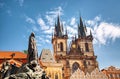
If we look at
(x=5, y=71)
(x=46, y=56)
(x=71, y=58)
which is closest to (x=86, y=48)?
(x=71, y=58)

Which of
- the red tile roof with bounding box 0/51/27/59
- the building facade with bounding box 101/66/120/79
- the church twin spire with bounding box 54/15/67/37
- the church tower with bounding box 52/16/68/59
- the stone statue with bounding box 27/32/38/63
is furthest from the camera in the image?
the church twin spire with bounding box 54/15/67/37

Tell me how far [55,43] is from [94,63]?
38.3 ft

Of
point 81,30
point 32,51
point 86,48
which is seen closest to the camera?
point 32,51

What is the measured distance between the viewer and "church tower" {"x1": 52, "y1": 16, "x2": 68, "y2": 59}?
52959mm

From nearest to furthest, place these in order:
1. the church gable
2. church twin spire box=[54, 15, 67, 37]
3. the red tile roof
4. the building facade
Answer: the red tile roof
the church gable
the building facade
church twin spire box=[54, 15, 67, 37]

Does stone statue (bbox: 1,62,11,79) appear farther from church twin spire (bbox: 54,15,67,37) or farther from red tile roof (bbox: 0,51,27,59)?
church twin spire (bbox: 54,15,67,37)

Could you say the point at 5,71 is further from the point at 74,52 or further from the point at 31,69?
the point at 74,52

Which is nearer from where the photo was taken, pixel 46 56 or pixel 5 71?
pixel 5 71

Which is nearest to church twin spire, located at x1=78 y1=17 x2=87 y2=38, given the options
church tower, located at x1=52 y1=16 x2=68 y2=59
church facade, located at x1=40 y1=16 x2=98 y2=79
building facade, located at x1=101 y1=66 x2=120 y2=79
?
church facade, located at x1=40 y1=16 x2=98 y2=79

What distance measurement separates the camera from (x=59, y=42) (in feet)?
180

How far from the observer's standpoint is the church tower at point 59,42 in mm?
52959

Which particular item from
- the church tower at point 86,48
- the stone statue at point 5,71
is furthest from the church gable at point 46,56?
the stone statue at point 5,71

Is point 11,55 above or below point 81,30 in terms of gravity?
below

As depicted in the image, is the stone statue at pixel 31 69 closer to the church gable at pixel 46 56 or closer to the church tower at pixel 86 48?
the church gable at pixel 46 56
